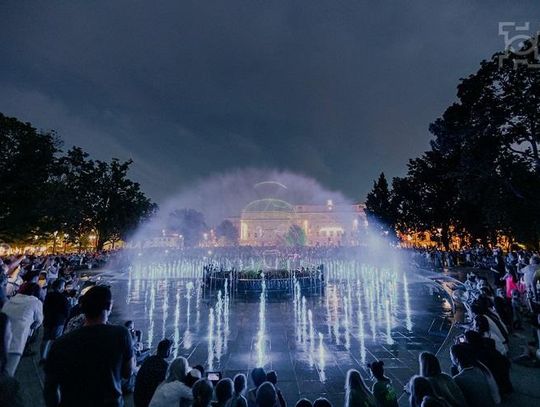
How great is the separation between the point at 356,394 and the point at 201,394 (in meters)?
1.81

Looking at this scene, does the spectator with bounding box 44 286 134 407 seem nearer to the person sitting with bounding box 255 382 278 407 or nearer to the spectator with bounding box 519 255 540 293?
the person sitting with bounding box 255 382 278 407

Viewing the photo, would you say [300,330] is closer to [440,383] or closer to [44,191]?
[440,383]

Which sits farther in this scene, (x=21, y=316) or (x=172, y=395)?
(x=21, y=316)

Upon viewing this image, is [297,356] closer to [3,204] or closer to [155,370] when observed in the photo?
[155,370]

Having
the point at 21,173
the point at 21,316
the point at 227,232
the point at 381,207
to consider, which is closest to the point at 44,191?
the point at 21,173

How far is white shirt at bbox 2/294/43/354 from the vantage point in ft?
14.4

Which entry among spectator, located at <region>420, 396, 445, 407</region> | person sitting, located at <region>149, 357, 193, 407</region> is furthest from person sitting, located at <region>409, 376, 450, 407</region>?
person sitting, located at <region>149, 357, 193, 407</region>

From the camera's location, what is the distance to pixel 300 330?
9047 mm

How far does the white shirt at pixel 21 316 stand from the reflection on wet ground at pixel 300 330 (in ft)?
11.0

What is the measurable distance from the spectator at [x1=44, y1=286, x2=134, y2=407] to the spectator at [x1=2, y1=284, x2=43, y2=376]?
2.67m

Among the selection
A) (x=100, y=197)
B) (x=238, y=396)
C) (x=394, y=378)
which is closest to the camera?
(x=238, y=396)

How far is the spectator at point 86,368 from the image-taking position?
2.39 meters

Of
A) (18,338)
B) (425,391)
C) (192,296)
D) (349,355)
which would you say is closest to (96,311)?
(18,338)

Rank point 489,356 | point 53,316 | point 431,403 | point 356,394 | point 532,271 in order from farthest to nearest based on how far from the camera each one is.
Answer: point 532,271
point 53,316
point 489,356
point 356,394
point 431,403
